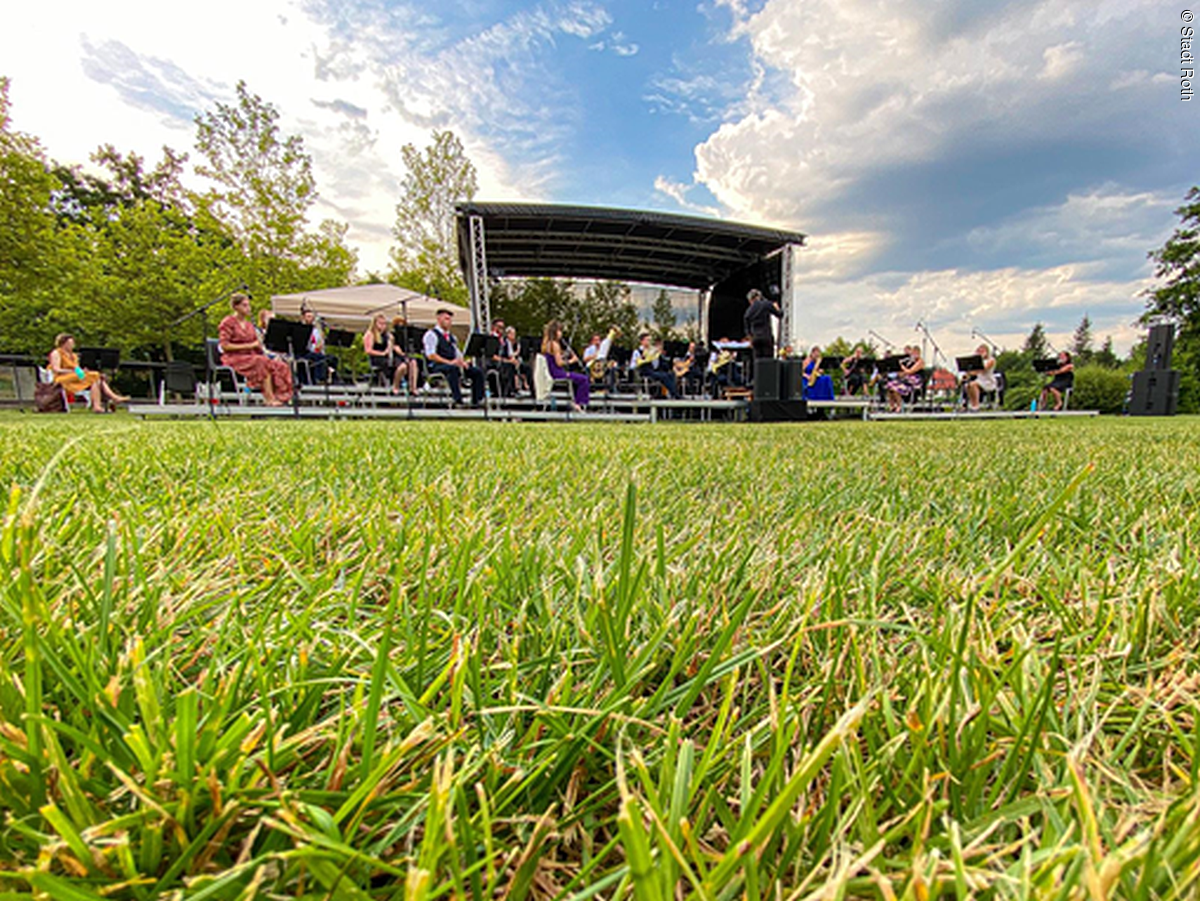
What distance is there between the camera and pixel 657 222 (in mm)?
16953

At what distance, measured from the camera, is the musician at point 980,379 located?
13914 mm

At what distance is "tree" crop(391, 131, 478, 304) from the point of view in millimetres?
20172

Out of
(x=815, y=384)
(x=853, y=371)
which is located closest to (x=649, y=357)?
(x=815, y=384)

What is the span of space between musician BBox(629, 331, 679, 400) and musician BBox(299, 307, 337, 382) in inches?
268

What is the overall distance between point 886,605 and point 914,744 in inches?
14.7

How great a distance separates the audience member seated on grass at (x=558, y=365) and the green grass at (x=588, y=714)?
28.5 feet

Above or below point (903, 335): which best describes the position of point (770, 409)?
below

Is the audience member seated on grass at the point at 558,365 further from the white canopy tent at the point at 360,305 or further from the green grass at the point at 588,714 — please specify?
the green grass at the point at 588,714

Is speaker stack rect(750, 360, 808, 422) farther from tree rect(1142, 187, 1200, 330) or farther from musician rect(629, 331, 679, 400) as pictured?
tree rect(1142, 187, 1200, 330)

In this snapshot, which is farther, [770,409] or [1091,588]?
[770,409]

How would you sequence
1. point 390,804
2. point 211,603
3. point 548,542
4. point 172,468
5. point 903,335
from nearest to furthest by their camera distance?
point 390,804 → point 211,603 → point 548,542 → point 172,468 → point 903,335

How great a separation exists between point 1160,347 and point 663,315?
58.3 ft

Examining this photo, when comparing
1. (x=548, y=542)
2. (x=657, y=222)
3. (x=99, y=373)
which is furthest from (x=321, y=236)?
(x=548, y=542)

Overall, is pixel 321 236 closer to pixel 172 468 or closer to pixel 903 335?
pixel 172 468
